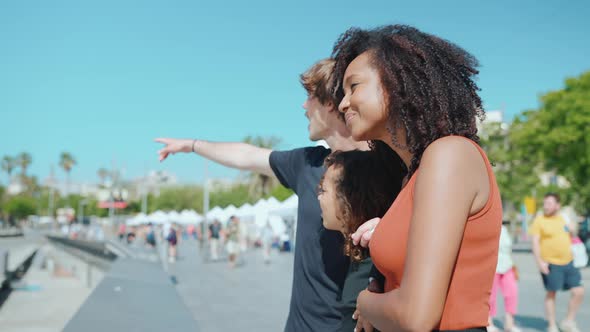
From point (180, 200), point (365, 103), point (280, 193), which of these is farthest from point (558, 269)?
point (180, 200)

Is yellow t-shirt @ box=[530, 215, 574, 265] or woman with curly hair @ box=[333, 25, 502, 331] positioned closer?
woman with curly hair @ box=[333, 25, 502, 331]

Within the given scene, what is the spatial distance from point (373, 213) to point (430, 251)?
2.36ft

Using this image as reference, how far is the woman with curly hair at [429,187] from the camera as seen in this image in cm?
120

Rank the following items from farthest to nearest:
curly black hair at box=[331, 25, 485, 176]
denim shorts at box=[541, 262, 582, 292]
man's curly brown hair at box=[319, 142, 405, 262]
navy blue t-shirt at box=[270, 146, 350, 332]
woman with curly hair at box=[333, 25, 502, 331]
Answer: denim shorts at box=[541, 262, 582, 292] < navy blue t-shirt at box=[270, 146, 350, 332] < man's curly brown hair at box=[319, 142, 405, 262] < curly black hair at box=[331, 25, 485, 176] < woman with curly hair at box=[333, 25, 502, 331]

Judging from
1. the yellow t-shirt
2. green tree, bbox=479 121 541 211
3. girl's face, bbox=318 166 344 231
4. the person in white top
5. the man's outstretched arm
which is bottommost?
the person in white top

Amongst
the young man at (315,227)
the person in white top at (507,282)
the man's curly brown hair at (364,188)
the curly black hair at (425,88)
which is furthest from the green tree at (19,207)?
the curly black hair at (425,88)

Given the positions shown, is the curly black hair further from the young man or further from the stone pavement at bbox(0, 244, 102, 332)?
the stone pavement at bbox(0, 244, 102, 332)

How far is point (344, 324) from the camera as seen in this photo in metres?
1.98

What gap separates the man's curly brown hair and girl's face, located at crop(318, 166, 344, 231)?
2 cm

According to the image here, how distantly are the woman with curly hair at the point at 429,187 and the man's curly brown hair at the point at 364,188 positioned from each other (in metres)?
0.36

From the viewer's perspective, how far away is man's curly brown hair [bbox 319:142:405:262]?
1.89m

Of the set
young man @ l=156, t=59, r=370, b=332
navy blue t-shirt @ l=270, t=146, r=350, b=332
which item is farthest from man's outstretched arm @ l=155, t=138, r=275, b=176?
navy blue t-shirt @ l=270, t=146, r=350, b=332

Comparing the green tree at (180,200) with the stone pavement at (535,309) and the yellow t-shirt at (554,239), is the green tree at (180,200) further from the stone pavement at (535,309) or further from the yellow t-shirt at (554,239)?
the yellow t-shirt at (554,239)

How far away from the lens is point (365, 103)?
4.80ft
